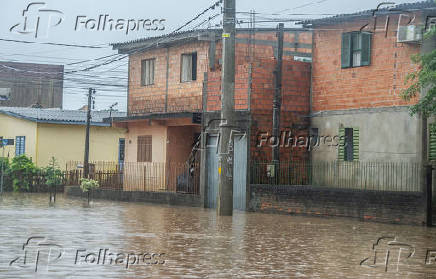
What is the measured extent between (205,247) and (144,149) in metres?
24.4

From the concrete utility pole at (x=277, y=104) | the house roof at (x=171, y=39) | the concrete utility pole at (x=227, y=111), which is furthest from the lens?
the house roof at (x=171, y=39)

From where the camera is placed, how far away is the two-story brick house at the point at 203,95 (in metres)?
30.3

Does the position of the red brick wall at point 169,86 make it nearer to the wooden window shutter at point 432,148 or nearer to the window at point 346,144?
the window at point 346,144

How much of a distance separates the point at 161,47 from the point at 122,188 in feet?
24.0

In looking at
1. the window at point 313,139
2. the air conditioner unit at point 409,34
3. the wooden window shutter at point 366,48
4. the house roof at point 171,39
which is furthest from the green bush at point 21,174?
the air conditioner unit at point 409,34

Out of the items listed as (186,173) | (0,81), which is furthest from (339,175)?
(0,81)

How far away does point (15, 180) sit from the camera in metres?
45.3

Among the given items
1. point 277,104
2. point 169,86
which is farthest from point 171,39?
point 277,104

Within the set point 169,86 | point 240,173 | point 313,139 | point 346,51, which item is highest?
point 346,51

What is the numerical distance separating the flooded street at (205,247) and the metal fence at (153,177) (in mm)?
7882

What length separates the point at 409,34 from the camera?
2598cm

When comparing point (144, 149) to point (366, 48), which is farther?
point (144, 149)

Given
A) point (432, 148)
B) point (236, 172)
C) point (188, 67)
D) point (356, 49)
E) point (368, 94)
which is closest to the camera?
point (432, 148)

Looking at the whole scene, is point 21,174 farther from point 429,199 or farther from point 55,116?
point 429,199
